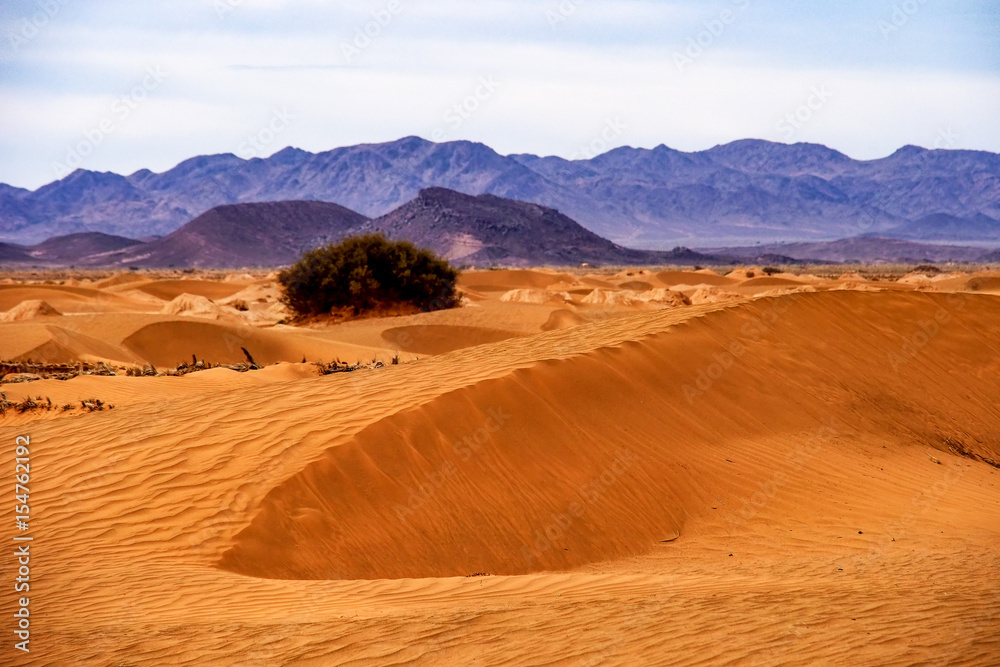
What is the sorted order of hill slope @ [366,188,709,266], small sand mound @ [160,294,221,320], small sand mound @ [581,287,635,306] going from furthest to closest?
hill slope @ [366,188,709,266], small sand mound @ [581,287,635,306], small sand mound @ [160,294,221,320]

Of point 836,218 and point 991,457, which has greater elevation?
point 836,218

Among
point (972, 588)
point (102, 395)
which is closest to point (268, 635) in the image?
point (972, 588)

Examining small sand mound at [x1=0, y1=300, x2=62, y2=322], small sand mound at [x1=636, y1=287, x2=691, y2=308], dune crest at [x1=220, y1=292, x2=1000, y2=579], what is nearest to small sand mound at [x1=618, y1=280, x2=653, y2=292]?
small sand mound at [x1=636, y1=287, x2=691, y2=308]

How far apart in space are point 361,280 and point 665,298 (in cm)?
997

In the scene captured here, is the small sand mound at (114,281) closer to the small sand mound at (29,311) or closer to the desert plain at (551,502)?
the small sand mound at (29,311)

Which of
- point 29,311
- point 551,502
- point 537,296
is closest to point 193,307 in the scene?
point 29,311

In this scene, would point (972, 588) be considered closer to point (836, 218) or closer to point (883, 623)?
point (883, 623)

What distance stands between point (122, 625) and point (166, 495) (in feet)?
8.24

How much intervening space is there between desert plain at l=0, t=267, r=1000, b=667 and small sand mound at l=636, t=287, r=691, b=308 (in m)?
14.4

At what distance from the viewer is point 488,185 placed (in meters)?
196

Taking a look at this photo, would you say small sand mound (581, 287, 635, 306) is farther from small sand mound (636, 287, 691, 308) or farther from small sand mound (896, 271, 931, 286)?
small sand mound (896, 271, 931, 286)

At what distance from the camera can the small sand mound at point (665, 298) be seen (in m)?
29.9

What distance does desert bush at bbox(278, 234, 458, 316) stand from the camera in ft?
93.7

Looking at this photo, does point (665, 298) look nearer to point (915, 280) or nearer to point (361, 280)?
point (361, 280)
